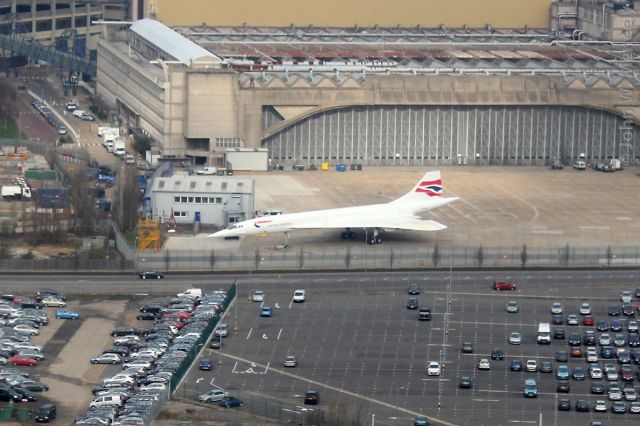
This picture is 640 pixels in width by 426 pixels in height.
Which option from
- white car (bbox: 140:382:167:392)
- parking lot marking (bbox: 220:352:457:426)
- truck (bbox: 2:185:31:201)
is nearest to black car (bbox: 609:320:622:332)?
parking lot marking (bbox: 220:352:457:426)

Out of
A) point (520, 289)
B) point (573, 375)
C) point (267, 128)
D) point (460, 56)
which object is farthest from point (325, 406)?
point (460, 56)

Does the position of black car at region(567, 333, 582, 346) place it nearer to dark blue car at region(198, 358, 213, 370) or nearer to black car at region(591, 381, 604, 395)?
black car at region(591, 381, 604, 395)

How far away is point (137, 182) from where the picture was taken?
154m

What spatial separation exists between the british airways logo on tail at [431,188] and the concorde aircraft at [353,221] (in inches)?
29.5

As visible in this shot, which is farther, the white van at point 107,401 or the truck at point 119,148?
the truck at point 119,148

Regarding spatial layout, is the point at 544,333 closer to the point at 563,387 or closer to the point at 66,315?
the point at 563,387

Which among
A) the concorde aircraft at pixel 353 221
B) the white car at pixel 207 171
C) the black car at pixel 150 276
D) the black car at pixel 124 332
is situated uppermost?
the white car at pixel 207 171

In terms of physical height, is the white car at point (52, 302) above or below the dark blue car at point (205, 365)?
above

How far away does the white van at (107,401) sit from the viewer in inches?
4353

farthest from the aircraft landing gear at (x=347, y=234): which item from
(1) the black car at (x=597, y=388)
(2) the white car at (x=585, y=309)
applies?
(1) the black car at (x=597, y=388)

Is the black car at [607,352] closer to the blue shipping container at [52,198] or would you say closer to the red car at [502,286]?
the red car at [502,286]

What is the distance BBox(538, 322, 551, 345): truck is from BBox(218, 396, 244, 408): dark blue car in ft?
63.3

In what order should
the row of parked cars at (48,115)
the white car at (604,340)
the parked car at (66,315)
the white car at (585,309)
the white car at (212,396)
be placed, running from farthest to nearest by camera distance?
the row of parked cars at (48,115)
the white car at (585,309)
the parked car at (66,315)
the white car at (604,340)
the white car at (212,396)

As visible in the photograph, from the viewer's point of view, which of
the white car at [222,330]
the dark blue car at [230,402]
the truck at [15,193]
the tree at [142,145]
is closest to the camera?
the dark blue car at [230,402]
